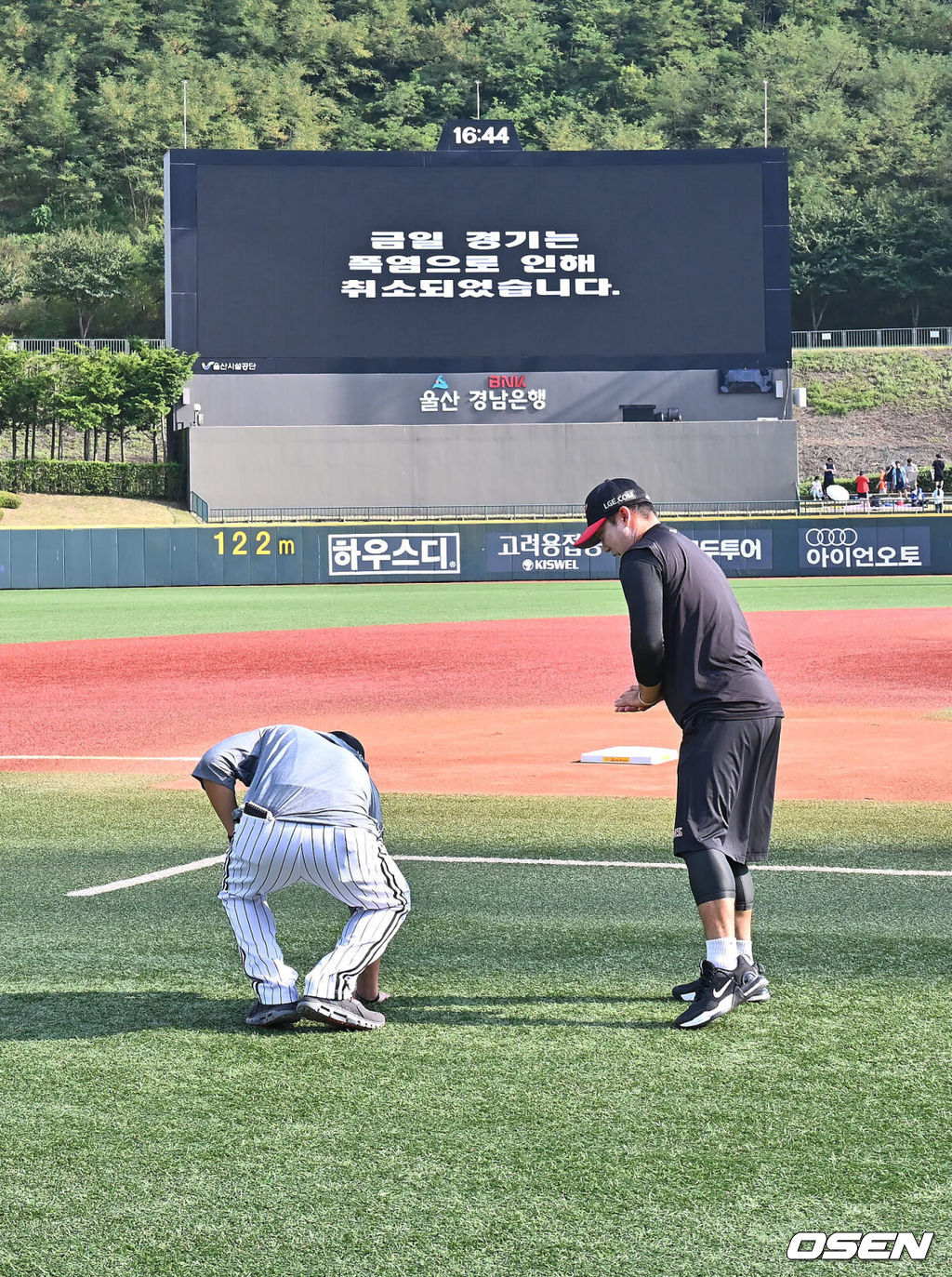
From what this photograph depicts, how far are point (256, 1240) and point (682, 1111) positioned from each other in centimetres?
138

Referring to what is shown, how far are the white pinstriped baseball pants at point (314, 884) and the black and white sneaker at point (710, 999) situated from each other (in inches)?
41.1

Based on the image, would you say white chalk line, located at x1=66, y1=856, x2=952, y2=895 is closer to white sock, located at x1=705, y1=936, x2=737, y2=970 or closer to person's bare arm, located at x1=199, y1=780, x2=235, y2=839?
person's bare arm, located at x1=199, y1=780, x2=235, y2=839

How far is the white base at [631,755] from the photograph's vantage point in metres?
12.1

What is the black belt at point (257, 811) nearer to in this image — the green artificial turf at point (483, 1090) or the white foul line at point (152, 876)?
the green artificial turf at point (483, 1090)

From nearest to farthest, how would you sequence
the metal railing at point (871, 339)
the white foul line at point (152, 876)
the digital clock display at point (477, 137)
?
the white foul line at point (152, 876)
the digital clock display at point (477, 137)
the metal railing at point (871, 339)

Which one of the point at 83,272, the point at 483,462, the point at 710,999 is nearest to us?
the point at 710,999

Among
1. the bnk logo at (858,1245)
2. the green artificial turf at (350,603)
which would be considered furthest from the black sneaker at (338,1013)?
the green artificial turf at (350,603)

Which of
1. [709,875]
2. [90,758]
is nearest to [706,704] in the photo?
[709,875]

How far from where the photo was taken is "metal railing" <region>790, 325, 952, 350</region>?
8912 cm

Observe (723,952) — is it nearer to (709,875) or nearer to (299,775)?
(709,875)

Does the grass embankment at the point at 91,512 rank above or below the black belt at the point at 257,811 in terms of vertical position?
above

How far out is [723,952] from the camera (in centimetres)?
531

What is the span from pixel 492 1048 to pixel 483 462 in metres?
54.3

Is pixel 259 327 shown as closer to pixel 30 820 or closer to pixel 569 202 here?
pixel 569 202
